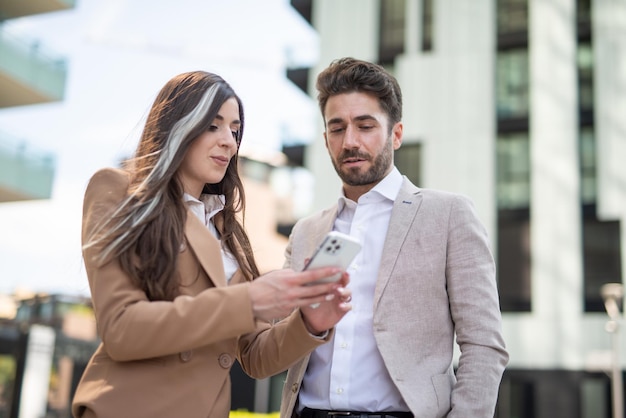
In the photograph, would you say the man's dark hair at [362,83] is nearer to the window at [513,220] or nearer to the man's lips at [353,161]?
the man's lips at [353,161]

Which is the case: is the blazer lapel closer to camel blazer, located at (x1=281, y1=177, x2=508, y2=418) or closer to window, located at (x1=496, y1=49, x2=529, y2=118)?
camel blazer, located at (x1=281, y1=177, x2=508, y2=418)

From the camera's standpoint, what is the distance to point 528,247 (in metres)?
24.3

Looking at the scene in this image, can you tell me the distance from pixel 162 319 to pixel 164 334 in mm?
53

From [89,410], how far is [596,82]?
2417 cm

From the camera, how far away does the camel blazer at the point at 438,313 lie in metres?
3.46

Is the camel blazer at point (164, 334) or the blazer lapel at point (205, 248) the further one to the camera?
the blazer lapel at point (205, 248)

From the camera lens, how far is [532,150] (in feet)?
81.4

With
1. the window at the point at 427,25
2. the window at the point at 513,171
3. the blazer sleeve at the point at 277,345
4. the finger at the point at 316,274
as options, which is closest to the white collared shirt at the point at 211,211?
the blazer sleeve at the point at 277,345

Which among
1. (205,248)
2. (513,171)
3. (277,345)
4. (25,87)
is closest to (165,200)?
(205,248)

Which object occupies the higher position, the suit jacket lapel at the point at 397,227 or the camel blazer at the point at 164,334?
the suit jacket lapel at the point at 397,227

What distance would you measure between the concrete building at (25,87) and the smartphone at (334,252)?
17401 millimetres

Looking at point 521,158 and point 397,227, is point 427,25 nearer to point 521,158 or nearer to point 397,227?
point 521,158

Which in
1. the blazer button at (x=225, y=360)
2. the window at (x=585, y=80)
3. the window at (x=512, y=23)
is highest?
the window at (x=512, y=23)

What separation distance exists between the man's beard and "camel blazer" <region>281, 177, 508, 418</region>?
209 mm
